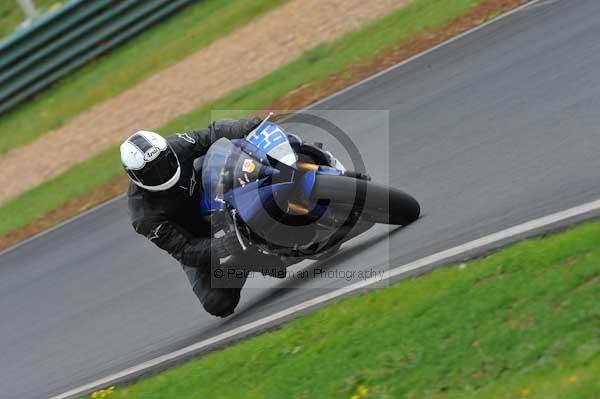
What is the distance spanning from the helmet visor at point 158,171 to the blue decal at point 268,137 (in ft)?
1.97

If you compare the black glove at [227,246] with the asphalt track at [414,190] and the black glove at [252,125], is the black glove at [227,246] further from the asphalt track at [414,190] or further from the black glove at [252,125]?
the black glove at [252,125]

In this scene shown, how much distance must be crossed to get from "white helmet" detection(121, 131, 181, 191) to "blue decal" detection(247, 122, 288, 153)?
62cm

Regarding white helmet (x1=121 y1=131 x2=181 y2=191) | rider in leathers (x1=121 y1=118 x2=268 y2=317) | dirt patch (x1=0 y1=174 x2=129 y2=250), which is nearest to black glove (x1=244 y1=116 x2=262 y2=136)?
rider in leathers (x1=121 y1=118 x2=268 y2=317)

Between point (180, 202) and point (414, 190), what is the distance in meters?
1.95

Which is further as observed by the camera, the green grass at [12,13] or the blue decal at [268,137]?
the green grass at [12,13]

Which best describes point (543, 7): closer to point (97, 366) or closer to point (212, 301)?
point (212, 301)

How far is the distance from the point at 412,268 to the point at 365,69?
585cm

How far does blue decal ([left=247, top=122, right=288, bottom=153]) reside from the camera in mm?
6445

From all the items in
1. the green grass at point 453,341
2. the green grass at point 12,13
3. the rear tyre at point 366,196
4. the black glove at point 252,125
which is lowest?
the green grass at point 453,341

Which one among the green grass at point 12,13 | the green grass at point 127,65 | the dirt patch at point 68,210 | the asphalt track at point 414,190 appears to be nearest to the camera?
the asphalt track at point 414,190

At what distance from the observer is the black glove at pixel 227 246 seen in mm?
6719

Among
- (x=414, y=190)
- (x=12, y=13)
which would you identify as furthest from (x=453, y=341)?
(x=12, y=13)

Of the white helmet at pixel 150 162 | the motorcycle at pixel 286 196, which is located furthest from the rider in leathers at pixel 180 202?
the motorcycle at pixel 286 196

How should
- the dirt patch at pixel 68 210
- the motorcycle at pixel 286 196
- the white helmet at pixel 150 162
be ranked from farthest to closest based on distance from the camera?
1. the dirt patch at pixel 68 210
2. the white helmet at pixel 150 162
3. the motorcycle at pixel 286 196
